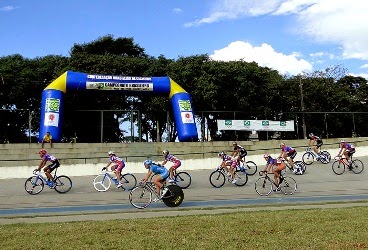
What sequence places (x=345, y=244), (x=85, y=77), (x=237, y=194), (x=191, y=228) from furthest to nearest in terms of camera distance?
(x=85, y=77) < (x=237, y=194) < (x=191, y=228) < (x=345, y=244)

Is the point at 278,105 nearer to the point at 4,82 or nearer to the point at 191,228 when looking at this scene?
the point at 4,82

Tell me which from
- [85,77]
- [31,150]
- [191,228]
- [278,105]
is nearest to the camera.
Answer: [191,228]

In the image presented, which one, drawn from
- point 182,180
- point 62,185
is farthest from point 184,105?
point 62,185

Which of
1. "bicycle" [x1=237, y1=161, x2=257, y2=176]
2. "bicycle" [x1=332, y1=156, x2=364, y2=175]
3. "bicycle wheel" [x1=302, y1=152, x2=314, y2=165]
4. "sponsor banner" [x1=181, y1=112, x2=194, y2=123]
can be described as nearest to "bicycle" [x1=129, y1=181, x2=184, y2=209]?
"bicycle" [x1=237, y1=161, x2=257, y2=176]

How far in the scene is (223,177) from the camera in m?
18.9

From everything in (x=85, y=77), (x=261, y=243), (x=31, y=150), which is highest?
(x=85, y=77)

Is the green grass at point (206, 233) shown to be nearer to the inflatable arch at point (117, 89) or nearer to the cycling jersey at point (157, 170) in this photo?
the cycling jersey at point (157, 170)

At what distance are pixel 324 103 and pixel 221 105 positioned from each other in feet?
44.0

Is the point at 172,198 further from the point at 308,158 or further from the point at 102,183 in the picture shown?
the point at 308,158

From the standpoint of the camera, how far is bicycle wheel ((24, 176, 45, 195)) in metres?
17.5

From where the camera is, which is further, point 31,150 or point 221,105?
point 221,105

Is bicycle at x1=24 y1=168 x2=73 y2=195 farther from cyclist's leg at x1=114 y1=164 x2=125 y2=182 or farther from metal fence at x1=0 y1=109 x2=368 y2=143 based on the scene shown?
metal fence at x1=0 y1=109 x2=368 y2=143

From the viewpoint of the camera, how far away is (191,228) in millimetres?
8977

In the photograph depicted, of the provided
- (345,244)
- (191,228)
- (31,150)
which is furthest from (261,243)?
(31,150)
